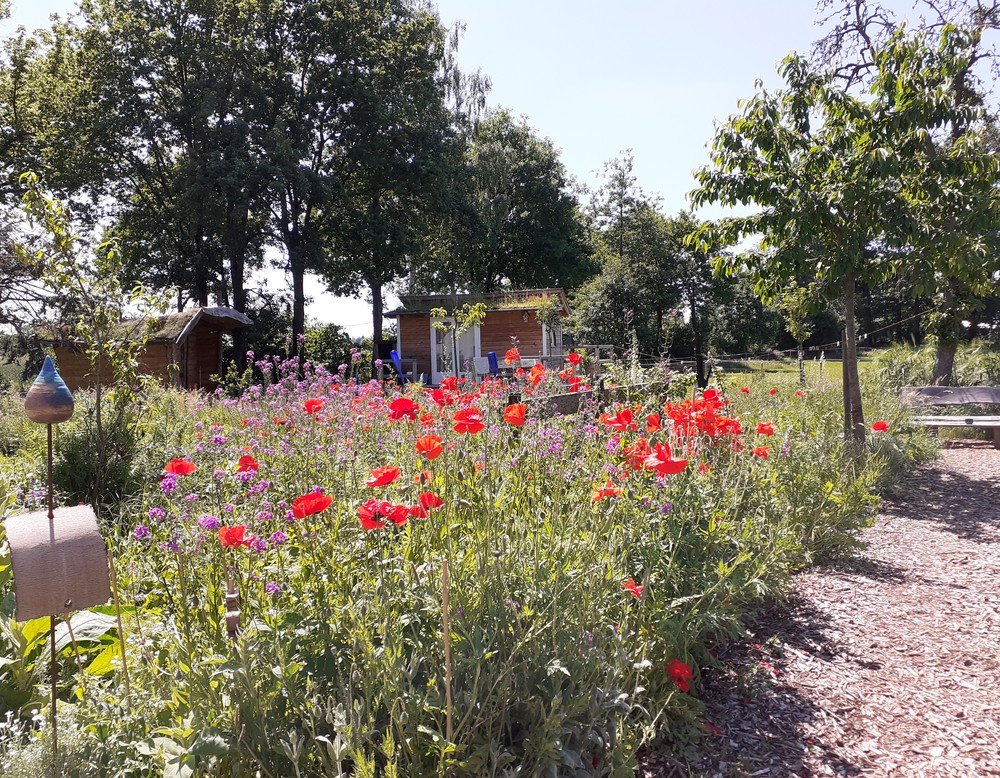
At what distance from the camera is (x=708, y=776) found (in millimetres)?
2018

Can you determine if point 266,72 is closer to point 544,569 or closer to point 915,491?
point 915,491

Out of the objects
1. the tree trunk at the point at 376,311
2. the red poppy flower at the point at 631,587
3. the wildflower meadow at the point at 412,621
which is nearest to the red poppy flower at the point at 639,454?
the wildflower meadow at the point at 412,621

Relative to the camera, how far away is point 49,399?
1500 mm

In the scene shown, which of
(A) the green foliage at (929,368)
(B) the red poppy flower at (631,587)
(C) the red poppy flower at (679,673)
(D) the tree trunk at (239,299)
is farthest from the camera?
(D) the tree trunk at (239,299)

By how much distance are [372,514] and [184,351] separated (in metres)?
16.2

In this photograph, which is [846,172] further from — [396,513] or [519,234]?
[519,234]

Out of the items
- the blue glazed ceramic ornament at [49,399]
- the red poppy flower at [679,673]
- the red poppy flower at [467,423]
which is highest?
the blue glazed ceramic ornament at [49,399]

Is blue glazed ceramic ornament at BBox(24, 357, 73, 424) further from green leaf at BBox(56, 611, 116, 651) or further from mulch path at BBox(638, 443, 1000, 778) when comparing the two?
mulch path at BBox(638, 443, 1000, 778)

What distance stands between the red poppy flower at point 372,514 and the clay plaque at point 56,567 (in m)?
0.55

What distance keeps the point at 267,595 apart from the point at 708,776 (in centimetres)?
145

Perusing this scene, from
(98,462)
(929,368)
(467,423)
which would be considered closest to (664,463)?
(467,423)

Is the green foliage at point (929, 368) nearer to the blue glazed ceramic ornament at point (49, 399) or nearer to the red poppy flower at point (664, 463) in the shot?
the red poppy flower at point (664, 463)

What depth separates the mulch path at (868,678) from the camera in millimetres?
2127

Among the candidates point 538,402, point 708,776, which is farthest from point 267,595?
point 538,402
